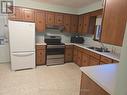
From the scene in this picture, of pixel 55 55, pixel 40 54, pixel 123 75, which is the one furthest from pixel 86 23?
pixel 123 75

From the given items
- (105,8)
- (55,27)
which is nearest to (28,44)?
(55,27)

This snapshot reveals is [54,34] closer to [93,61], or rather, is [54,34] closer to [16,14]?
[16,14]

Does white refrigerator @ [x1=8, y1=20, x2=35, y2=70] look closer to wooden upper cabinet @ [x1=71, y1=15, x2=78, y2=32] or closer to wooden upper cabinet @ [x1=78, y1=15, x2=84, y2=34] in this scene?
wooden upper cabinet @ [x1=71, y1=15, x2=78, y2=32]

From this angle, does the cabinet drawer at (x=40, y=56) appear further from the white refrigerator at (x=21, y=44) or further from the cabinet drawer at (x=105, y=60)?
the cabinet drawer at (x=105, y=60)

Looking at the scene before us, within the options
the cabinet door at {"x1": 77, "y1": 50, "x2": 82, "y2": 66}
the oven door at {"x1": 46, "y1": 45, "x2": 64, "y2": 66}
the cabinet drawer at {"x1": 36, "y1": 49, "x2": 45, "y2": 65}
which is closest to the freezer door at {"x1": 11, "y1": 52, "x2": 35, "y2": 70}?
the cabinet drawer at {"x1": 36, "y1": 49, "x2": 45, "y2": 65}

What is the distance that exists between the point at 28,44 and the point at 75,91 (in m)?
2.12

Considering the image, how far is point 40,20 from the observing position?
3986 mm

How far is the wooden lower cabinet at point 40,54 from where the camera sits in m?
3.90

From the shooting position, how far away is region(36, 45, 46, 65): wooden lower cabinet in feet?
12.8

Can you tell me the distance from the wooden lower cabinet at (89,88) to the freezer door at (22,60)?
2.56 m

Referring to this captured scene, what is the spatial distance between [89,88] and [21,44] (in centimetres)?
275

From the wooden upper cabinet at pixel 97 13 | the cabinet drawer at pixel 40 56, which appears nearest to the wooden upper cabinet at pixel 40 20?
the cabinet drawer at pixel 40 56

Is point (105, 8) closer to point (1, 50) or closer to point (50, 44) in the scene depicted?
point (50, 44)

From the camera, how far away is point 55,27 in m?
4.30
